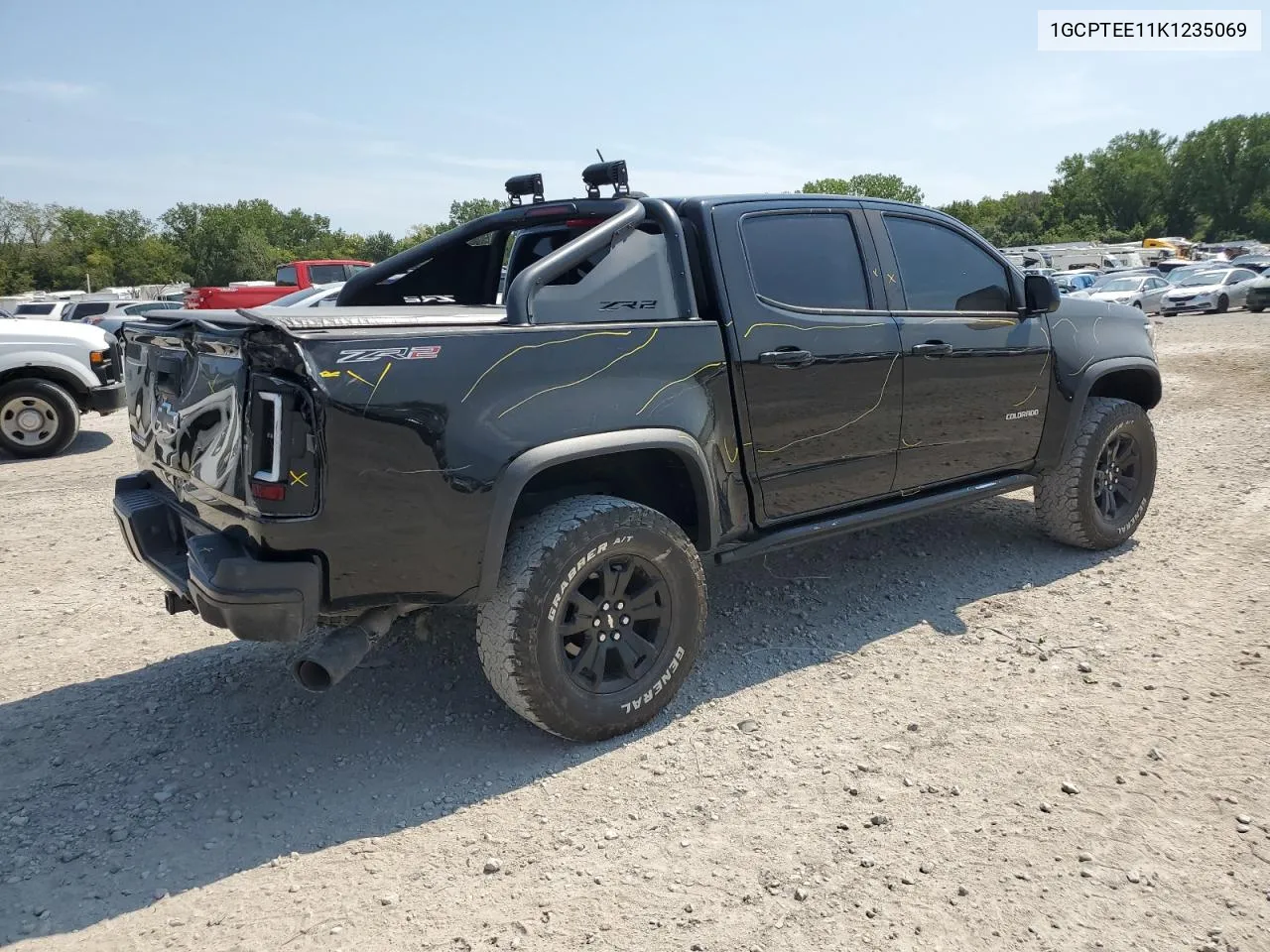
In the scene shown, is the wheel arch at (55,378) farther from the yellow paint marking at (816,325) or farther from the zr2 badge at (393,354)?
the yellow paint marking at (816,325)

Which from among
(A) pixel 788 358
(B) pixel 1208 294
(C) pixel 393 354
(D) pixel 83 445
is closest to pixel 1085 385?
(A) pixel 788 358

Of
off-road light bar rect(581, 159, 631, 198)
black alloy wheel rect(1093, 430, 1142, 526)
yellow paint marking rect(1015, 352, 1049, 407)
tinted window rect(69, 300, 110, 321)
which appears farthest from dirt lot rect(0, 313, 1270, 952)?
tinted window rect(69, 300, 110, 321)

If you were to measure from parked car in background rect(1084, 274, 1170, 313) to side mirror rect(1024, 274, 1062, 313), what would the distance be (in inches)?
869

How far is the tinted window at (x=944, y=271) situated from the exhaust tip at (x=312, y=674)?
2.97 metres

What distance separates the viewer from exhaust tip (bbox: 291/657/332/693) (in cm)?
293

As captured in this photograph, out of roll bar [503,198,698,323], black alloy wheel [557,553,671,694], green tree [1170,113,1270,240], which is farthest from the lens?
green tree [1170,113,1270,240]

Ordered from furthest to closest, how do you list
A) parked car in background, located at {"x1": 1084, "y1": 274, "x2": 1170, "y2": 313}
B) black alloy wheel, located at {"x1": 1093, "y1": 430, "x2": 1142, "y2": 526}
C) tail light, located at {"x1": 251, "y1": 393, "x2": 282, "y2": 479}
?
1. parked car in background, located at {"x1": 1084, "y1": 274, "x2": 1170, "y2": 313}
2. black alloy wheel, located at {"x1": 1093, "y1": 430, "x2": 1142, "y2": 526}
3. tail light, located at {"x1": 251, "y1": 393, "x2": 282, "y2": 479}

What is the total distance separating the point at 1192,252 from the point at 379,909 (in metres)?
68.8

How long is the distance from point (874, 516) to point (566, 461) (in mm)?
1704

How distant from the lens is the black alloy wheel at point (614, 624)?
3297 mm

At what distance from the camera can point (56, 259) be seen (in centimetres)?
7212

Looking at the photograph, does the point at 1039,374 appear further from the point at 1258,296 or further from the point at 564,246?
the point at 1258,296

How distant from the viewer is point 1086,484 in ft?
16.6

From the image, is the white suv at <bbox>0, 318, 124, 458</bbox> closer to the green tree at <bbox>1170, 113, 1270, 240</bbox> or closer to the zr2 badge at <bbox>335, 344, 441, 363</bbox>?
the zr2 badge at <bbox>335, 344, 441, 363</bbox>
